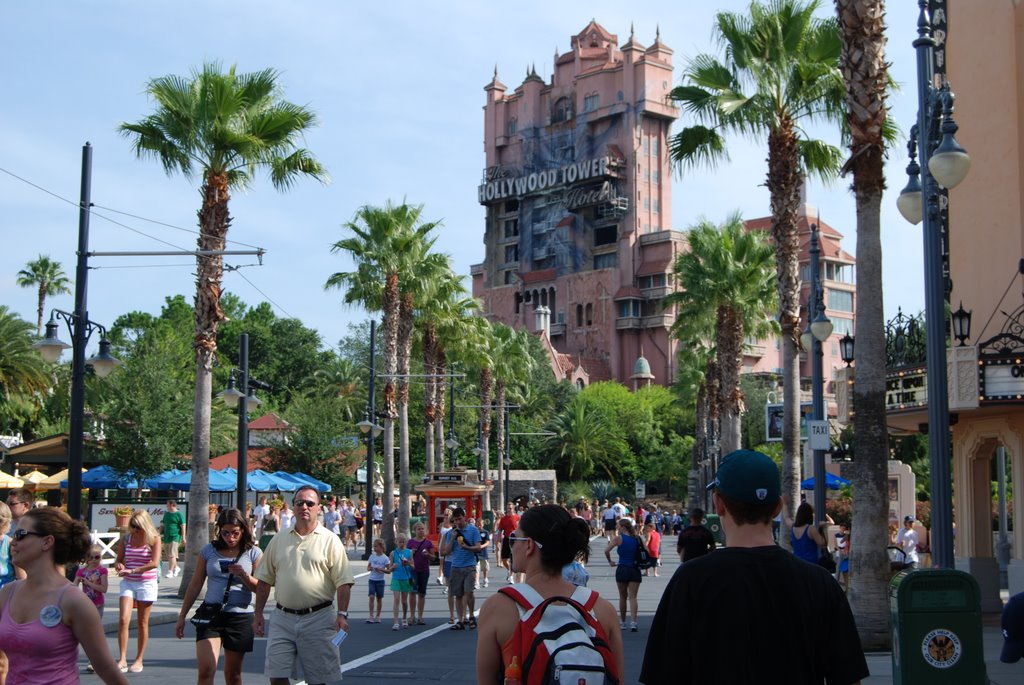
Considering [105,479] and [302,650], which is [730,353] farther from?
[302,650]

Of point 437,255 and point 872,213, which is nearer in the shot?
point 872,213

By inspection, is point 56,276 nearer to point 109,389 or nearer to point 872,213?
→ point 109,389

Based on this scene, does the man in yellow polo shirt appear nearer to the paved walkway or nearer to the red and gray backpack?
the red and gray backpack

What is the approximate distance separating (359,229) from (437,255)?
2.81m

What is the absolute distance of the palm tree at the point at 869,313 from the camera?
15523mm

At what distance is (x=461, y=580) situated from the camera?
18734 mm

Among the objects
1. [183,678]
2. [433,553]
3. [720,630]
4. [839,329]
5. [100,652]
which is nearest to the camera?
[720,630]

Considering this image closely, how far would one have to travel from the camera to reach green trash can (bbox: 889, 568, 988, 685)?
32.9ft

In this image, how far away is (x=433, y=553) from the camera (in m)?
20.6

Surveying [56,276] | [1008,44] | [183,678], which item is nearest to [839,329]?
[56,276]

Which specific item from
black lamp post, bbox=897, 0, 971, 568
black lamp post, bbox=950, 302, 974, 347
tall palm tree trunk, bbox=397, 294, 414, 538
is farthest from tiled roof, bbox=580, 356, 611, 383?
black lamp post, bbox=897, 0, 971, 568

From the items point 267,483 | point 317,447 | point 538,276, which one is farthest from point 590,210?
point 267,483

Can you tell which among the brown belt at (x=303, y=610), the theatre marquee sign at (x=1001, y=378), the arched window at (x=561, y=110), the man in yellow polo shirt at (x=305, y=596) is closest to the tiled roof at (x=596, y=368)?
the arched window at (x=561, y=110)

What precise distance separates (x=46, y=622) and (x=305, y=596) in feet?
11.2
